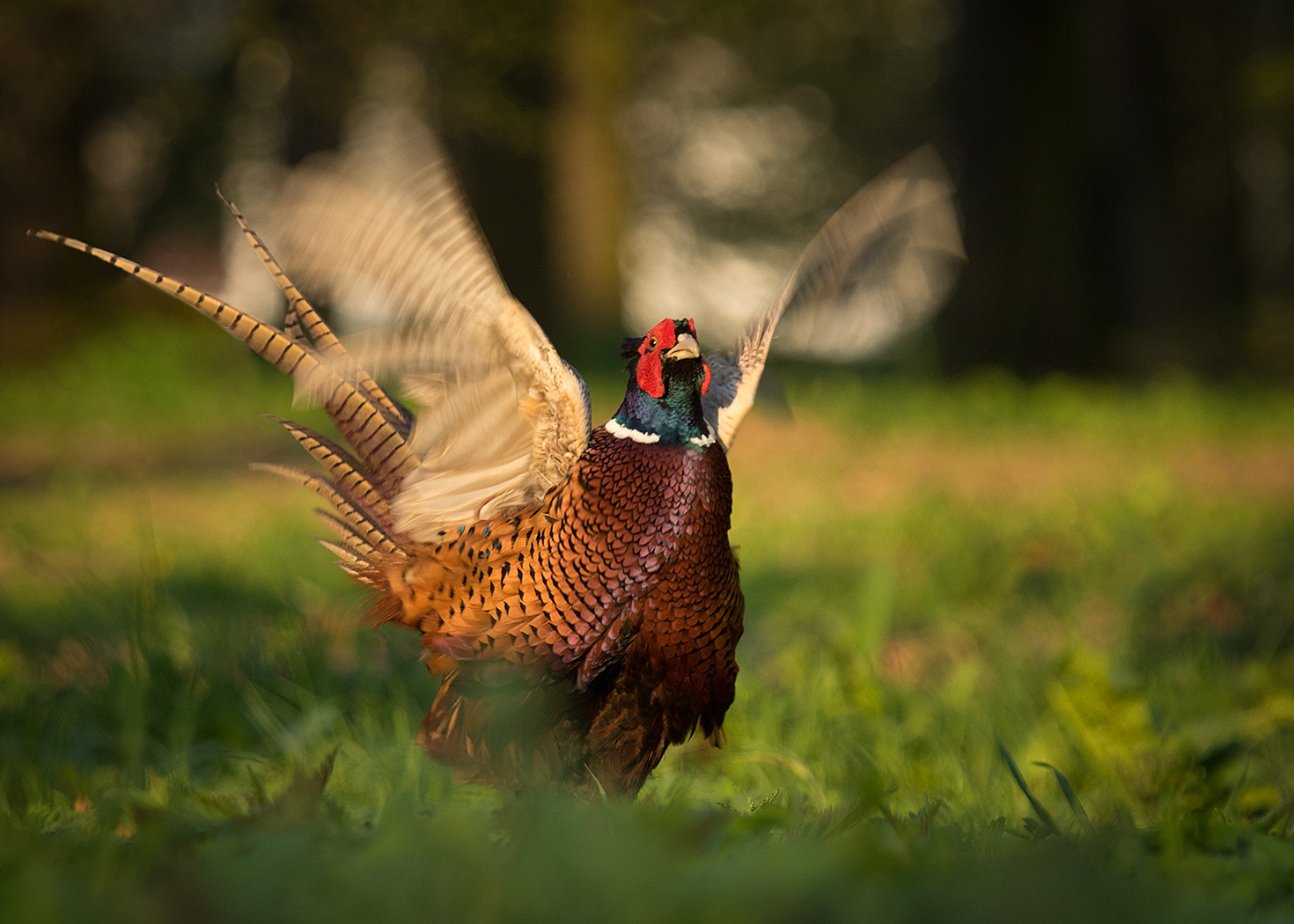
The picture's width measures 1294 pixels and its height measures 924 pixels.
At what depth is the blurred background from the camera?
774cm

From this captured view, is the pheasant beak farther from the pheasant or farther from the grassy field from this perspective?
the grassy field

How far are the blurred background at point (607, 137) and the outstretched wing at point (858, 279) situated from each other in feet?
10.9

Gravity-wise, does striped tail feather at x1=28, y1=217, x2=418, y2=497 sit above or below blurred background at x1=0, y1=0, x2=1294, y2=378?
below

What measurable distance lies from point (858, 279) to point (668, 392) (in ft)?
1.97

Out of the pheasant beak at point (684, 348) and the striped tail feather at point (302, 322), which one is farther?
the striped tail feather at point (302, 322)

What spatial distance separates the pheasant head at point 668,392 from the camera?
6.93ft

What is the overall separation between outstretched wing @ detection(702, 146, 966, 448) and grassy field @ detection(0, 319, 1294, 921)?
35.4 inches

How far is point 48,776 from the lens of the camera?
8.32 feet

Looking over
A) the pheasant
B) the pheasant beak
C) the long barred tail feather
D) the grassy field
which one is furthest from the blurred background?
the pheasant beak

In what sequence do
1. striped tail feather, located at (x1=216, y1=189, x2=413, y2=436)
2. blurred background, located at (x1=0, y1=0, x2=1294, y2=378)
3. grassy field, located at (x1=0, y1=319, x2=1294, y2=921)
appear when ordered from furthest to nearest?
blurred background, located at (x1=0, y1=0, x2=1294, y2=378) < striped tail feather, located at (x1=216, y1=189, x2=413, y2=436) < grassy field, located at (x1=0, y1=319, x2=1294, y2=921)

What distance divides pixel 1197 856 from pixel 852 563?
308 centimetres

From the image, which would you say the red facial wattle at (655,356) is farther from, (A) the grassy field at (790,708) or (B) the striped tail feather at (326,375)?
(A) the grassy field at (790,708)

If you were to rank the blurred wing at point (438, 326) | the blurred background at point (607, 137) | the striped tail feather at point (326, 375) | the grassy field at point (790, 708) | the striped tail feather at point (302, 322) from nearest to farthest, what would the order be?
the grassy field at point (790, 708)
the blurred wing at point (438, 326)
the striped tail feather at point (326, 375)
the striped tail feather at point (302, 322)
the blurred background at point (607, 137)

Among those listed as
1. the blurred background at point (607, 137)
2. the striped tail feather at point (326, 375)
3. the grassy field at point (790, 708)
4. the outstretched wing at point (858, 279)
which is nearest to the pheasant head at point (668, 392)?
the outstretched wing at point (858, 279)
